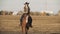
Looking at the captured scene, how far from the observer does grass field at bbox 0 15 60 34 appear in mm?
2299

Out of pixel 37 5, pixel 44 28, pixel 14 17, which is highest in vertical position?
pixel 37 5

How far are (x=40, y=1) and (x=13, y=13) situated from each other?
44 centimetres

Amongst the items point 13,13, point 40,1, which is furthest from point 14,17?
point 40,1

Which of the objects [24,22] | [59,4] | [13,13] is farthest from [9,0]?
[59,4]

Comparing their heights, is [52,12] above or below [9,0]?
below

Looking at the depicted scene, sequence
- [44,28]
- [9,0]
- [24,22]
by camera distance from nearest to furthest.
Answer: [24,22] → [44,28] → [9,0]

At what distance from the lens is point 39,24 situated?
233 centimetres

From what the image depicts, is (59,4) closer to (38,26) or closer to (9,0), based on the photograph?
(38,26)

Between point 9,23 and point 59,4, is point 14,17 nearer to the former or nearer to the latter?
point 9,23

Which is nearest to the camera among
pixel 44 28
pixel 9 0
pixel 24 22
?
pixel 24 22

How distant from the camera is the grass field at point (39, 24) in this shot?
2299 millimetres

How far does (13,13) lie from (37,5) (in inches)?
14.8

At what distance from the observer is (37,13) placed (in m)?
2.35

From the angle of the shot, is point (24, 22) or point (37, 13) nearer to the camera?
point (24, 22)
